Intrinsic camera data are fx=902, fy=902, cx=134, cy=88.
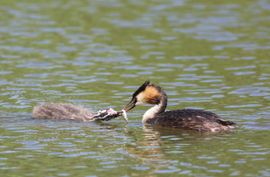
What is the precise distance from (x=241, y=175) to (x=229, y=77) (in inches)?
264

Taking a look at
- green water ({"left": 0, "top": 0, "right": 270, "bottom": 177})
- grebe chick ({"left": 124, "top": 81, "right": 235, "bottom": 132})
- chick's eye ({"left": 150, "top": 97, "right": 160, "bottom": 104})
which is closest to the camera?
green water ({"left": 0, "top": 0, "right": 270, "bottom": 177})

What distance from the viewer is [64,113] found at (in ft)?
46.5

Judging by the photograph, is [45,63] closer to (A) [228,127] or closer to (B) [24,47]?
(B) [24,47]

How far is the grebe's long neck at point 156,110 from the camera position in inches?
546

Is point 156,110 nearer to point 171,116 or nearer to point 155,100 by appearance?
point 155,100

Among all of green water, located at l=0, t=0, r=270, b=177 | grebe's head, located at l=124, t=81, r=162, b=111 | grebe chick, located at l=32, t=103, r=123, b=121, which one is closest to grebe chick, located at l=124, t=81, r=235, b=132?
grebe's head, located at l=124, t=81, r=162, b=111

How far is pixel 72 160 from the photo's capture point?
439 inches

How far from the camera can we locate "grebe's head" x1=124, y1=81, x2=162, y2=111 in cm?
1412

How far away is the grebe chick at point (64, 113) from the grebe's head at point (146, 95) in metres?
0.38

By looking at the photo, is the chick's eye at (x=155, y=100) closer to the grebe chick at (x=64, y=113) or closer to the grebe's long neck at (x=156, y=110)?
the grebe's long neck at (x=156, y=110)

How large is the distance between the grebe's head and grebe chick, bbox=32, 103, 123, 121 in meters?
0.38

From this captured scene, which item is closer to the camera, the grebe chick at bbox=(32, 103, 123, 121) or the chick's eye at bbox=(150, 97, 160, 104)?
the grebe chick at bbox=(32, 103, 123, 121)

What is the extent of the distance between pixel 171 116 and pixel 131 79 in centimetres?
336

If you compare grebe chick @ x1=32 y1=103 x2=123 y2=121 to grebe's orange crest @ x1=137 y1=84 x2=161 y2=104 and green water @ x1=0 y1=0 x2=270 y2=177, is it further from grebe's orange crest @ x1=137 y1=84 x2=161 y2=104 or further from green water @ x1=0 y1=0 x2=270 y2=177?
grebe's orange crest @ x1=137 y1=84 x2=161 y2=104
